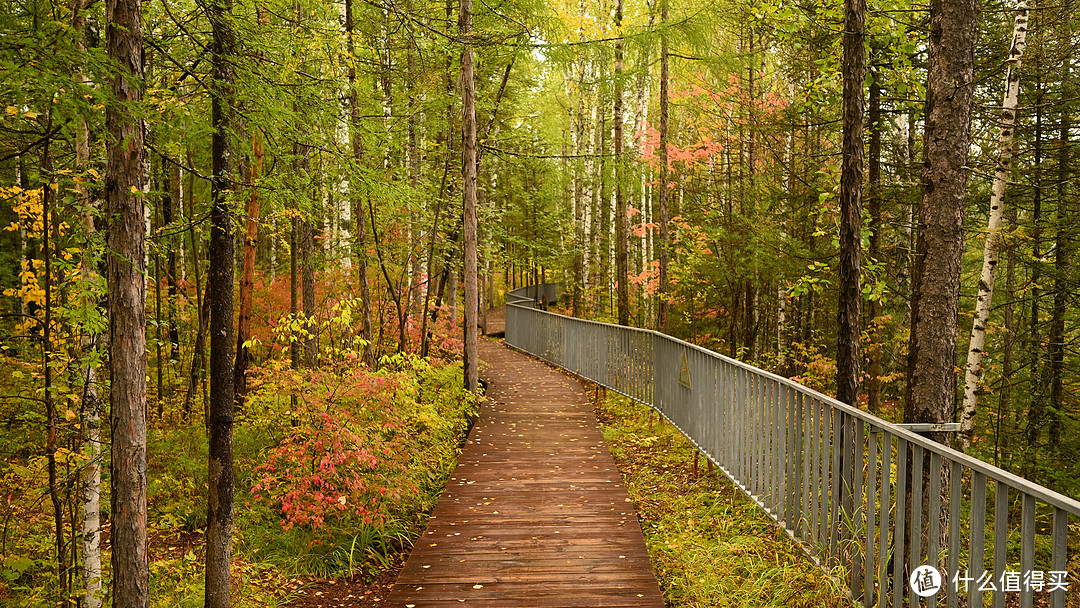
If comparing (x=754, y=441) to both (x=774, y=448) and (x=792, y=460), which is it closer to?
(x=774, y=448)

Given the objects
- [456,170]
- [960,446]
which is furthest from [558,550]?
[456,170]

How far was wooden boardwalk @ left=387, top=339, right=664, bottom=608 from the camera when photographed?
4594 mm

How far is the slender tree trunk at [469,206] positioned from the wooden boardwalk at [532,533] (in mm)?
1423

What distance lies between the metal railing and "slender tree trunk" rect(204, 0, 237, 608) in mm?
4043

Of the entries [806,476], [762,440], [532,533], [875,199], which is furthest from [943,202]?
[875,199]

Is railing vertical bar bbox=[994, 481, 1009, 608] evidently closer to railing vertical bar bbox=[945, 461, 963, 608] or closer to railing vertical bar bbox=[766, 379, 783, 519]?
railing vertical bar bbox=[945, 461, 963, 608]

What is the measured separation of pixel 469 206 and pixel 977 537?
29.2ft

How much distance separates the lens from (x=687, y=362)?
7.71 m

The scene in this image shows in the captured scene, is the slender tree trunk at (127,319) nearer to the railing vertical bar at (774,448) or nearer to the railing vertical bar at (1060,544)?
the railing vertical bar at (1060,544)

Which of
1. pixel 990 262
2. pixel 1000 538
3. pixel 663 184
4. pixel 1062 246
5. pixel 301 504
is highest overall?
pixel 663 184

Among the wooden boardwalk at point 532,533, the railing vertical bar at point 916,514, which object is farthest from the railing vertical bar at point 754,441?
the railing vertical bar at point 916,514

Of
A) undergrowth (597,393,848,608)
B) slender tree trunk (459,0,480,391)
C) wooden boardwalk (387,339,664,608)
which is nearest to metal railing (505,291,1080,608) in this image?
undergrowth (597,393,848,608)

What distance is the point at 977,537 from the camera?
2.76 meters

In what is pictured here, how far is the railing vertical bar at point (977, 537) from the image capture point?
8.98 feet
